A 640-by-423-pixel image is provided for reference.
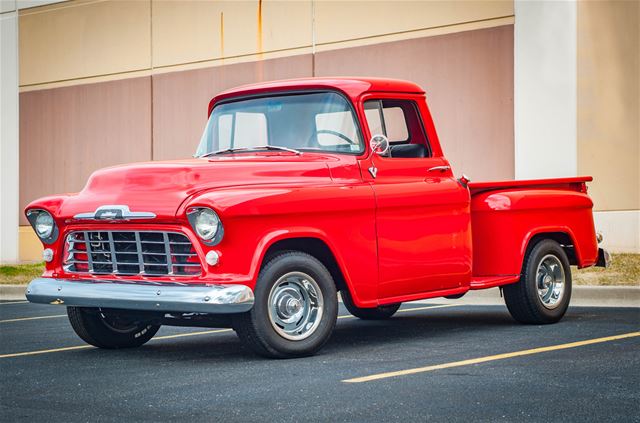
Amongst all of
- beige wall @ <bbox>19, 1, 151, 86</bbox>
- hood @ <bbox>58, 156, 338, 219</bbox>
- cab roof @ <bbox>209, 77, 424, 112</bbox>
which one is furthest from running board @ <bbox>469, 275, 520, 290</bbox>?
beige wall @ <bbox>19, 1, 151, 86</bbox>

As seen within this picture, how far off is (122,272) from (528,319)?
396 centimetres

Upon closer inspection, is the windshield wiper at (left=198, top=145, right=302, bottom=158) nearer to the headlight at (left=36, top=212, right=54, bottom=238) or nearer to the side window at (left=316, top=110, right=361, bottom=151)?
the side window at (left=316, top=110, right=361, bottom=151)

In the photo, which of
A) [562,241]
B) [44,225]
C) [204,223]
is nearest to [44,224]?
[44,225]

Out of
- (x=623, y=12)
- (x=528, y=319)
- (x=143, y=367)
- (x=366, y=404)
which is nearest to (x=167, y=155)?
(x=623, y=12)

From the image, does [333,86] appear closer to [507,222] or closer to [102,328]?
[507,222]

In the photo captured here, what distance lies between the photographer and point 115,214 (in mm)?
7891

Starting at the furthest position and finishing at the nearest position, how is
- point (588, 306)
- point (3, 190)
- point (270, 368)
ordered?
1. point (3, 190)
2. point (588, 306)
3. point (270, 368)

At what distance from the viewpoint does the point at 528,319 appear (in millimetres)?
10094

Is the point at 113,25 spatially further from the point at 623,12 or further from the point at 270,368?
the point at 270,368

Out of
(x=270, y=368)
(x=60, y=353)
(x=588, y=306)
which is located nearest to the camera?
(x=270, y=368)

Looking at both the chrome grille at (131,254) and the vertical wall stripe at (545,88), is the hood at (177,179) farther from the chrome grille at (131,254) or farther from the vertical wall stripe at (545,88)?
the vertical wall stripe at (545,88)

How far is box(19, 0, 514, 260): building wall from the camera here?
17.2m

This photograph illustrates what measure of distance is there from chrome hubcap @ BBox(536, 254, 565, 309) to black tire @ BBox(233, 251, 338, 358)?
2.89 metres

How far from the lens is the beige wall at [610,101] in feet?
53.3
